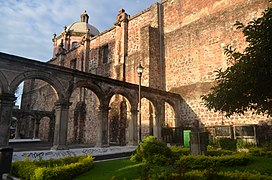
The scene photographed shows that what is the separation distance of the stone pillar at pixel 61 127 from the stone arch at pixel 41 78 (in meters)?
0.52

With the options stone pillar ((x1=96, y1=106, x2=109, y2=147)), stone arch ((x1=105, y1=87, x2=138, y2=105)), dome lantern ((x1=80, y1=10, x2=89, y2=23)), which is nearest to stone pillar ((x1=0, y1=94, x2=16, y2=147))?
stone pillar ((x1=96, y1=106, x2=109, y2=147))

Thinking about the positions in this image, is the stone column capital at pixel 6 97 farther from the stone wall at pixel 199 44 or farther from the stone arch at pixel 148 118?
the stone wall at pixel 199 44

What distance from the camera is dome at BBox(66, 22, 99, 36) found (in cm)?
3781

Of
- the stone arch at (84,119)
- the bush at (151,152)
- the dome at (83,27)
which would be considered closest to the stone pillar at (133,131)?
the bush at (151,152)

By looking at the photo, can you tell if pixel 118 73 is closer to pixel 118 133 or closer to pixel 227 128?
pixel 118 133

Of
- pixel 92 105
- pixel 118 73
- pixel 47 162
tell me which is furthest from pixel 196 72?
pixel 47 162

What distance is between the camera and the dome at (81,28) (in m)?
37.8

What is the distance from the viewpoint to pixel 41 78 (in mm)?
11555

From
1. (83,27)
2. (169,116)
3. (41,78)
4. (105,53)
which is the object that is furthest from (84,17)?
(41,78)

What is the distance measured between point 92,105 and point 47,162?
1792 centimetres

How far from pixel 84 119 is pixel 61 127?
47.8 ft

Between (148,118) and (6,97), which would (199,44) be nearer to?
(148,118)

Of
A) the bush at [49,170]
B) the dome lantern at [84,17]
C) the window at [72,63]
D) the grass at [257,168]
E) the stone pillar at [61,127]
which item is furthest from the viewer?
the dome lantern at [84,17]

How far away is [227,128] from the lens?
598 inches
